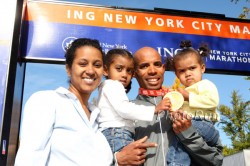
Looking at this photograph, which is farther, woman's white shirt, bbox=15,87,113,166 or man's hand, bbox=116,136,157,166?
man's hand, bbox=116,136,157,166

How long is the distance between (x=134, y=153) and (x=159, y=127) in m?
0.41

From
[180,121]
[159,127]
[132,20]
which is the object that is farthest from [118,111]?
[132,20]

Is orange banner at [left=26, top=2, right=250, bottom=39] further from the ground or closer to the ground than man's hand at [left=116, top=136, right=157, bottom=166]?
further from the ground

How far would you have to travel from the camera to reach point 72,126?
86.5 inches

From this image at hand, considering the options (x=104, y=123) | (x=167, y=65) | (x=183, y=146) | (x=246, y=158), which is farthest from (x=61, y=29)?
(x=246, y=158)

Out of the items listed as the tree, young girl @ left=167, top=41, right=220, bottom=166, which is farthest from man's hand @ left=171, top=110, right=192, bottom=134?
the tree

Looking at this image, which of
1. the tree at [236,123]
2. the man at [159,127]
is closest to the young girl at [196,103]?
the man at [159,127]

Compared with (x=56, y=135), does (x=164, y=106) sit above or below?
above

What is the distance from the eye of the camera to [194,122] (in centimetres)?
286

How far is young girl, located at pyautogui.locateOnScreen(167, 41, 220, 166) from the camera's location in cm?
274

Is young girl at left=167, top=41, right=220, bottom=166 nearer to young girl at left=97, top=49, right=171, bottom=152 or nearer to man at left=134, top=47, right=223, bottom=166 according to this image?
man at left=134, top=47, right=223, bottom=166

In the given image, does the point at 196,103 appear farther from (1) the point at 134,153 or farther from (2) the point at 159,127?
(1) the point at 134,153

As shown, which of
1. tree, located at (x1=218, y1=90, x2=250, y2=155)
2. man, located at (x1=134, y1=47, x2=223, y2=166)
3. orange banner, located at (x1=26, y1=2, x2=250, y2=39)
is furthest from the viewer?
tree, located at (x1=218, y1=90, x2=250, y2=155)

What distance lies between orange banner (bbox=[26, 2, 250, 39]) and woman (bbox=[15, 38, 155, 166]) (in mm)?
2651
